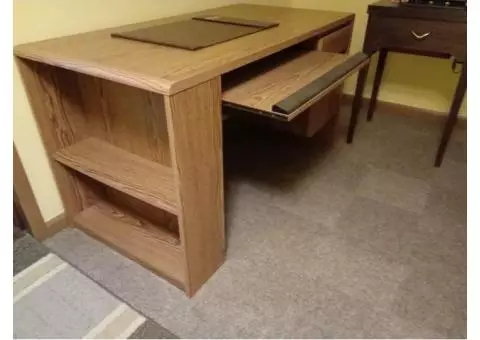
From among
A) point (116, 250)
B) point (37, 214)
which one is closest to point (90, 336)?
point (116, 250)

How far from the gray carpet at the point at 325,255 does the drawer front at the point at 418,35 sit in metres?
0.52

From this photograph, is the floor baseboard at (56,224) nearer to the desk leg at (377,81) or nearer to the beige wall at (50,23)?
the beige wall at (50,23)

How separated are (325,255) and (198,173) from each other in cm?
56

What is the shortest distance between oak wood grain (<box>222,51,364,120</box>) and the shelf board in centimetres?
29

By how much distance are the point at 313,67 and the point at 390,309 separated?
748 mm

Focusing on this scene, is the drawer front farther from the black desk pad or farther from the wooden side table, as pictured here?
the black desk pad

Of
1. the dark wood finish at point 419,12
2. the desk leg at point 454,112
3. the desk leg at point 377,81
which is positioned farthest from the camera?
the desk leg at point 377,81

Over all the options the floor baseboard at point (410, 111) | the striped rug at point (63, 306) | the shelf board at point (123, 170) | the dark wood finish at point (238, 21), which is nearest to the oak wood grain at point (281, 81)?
the dark wood finish at point (238, 21)

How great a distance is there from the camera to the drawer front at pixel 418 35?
4.51 feet

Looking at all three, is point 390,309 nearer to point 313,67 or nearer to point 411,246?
point 411,246

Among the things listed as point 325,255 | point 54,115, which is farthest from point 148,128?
point 325,255

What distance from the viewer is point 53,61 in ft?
2.82

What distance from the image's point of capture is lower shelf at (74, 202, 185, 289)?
3.58 feet

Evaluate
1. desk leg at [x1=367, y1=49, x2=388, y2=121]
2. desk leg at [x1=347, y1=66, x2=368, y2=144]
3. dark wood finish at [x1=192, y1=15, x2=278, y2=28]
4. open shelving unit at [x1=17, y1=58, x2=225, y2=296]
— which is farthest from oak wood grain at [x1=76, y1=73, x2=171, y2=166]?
desk leg at [x1=367, y1=49, x2=388, y2=121]
